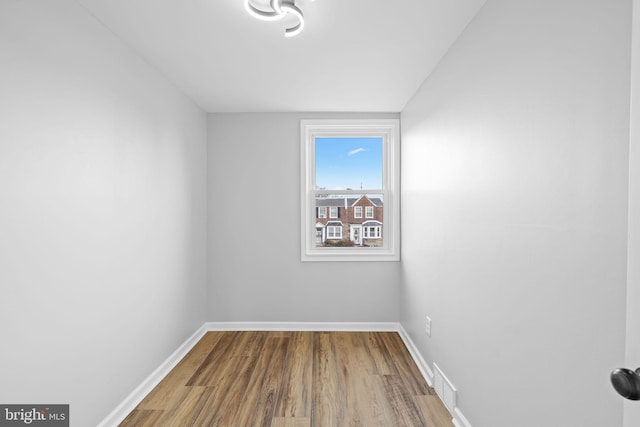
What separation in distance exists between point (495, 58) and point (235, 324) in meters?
3.40

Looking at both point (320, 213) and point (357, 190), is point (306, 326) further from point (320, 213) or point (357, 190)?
point (357, 190)

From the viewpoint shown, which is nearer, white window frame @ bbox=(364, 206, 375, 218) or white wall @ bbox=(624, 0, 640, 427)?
white wall @ bbox=(624, 0, 640, 427)

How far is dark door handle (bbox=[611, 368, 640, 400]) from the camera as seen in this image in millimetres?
702

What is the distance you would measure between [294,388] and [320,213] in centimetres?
191

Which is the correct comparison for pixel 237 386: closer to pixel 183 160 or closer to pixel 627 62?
pixel 183 160

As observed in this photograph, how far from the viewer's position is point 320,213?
12.6 feet

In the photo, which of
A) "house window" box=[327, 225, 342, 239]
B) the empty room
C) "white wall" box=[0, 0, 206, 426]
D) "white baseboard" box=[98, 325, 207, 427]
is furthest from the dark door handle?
"house window" box=[327, 225, 342, 239]

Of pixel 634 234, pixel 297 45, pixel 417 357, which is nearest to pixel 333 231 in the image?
pixel 417 357

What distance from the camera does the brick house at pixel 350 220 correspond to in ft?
12.5

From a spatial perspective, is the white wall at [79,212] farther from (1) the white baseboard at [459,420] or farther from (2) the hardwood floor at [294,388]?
(1) the white baseboard at [459,420]

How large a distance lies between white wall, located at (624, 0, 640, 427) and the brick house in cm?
306
